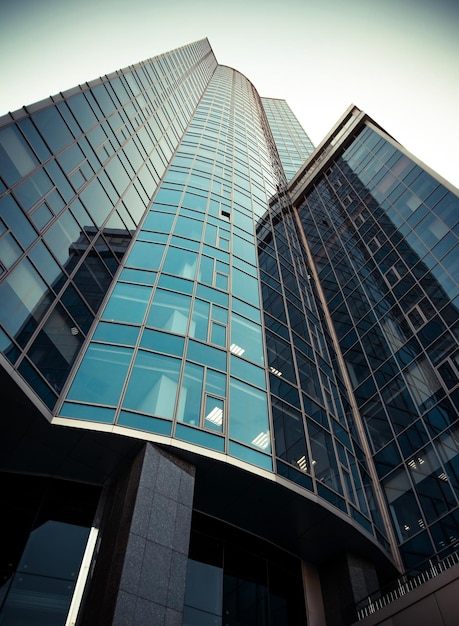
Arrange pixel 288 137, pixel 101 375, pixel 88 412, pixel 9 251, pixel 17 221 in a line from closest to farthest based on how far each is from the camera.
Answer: pixel 88 412
pixel 9 251
pixel 17 221
pixel 101 375
pixel 288 137

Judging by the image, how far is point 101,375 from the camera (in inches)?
584

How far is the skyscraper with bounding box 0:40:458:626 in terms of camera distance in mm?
12805

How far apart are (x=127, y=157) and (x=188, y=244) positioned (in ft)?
22.3

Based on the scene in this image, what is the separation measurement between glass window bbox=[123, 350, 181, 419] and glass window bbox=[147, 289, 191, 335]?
172cm

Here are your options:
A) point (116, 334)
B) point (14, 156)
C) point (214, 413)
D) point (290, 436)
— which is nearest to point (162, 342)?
point (116, 334)

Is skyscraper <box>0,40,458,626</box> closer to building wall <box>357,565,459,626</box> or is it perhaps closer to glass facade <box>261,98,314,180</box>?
building wall <box>357,565,459,626</box>

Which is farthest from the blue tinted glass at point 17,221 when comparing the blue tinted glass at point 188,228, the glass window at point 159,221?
the blue tinted glass at point 188,228

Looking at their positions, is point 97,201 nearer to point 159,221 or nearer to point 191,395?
point 159,221

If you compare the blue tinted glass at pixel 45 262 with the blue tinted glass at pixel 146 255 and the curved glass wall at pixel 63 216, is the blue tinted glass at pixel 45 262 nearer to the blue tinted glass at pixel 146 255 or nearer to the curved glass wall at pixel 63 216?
the curved glass wall at pixel 63 216

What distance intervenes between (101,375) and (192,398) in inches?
119

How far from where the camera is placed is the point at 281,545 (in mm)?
17125

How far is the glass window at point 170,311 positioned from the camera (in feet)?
57.0

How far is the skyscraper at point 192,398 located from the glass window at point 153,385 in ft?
0.24

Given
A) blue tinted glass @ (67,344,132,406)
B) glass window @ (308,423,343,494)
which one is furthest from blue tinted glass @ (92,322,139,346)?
glass window @ (308,423,343,494)
